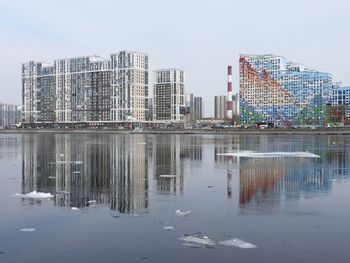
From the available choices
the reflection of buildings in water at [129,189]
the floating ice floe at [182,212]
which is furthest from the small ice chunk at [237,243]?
the reflection of buildings in water at [129,189]

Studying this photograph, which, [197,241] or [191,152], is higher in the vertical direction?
[191,152]

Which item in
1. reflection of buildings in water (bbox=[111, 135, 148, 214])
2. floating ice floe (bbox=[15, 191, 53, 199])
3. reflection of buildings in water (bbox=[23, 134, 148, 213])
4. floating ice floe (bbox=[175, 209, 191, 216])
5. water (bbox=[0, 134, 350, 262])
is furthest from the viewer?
floating ice floe (bbox=[15, 191, 53, 199])

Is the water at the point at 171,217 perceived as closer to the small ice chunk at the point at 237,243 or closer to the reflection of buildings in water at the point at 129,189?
the reflection of buildings in water at the point at 129,189

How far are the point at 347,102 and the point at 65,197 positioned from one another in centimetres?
20050

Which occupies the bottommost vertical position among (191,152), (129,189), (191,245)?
(191,245)

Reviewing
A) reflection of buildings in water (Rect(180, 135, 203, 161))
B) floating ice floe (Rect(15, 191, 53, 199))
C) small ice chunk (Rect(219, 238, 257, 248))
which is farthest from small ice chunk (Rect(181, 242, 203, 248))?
reflection of buildings in water (Rect(180, 135, 203, 161))

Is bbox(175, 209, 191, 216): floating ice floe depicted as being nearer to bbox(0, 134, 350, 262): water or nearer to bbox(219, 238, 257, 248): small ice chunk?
bbox(0, 134, 350, 262): water

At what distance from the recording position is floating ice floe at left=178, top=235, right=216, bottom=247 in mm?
9430

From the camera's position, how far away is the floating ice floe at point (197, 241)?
943cm

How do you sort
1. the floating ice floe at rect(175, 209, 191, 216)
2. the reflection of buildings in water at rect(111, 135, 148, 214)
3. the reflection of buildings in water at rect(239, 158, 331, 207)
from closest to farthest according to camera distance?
the floating ice floe at rect(175, 209, 191, 216)
the reflection of buildings in water at rect(111, 135, 148, 214)
the reflection of buildings in water at rect(239, 158, 331, 207)

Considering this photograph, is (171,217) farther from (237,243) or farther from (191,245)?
(237,243)

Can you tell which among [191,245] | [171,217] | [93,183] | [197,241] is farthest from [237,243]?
[93,183]

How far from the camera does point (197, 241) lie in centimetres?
965

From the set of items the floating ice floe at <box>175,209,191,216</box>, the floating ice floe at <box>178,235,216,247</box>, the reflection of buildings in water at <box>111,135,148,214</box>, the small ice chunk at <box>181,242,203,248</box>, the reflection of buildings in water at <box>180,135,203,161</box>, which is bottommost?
the small ice chunk at <box>181,242,203,248</box>
